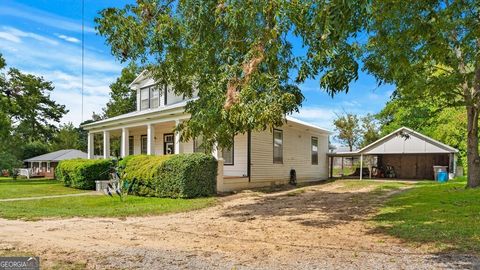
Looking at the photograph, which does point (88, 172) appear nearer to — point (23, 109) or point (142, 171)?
point (142, 171)

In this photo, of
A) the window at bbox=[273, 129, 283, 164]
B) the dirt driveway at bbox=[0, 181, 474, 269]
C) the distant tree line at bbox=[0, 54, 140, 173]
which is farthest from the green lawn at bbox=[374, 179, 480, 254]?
the distant tree line at bbox=[0, 54, 140, 173]

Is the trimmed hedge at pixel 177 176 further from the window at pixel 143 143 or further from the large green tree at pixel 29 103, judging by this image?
the large green tree at pixel 29 103

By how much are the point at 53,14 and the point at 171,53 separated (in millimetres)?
5323

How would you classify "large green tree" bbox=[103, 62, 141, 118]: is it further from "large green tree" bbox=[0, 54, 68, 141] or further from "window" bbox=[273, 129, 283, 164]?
"window" bbox=[273, 129, 283, 164]

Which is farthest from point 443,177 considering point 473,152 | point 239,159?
point 239,159

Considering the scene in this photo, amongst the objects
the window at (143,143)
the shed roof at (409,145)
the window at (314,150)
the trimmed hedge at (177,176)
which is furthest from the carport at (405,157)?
the trimmed hedge at (177,176)

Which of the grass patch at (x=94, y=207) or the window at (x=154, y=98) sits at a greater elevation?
the window at (x=154, y=98)

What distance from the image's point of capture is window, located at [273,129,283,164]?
19922mm

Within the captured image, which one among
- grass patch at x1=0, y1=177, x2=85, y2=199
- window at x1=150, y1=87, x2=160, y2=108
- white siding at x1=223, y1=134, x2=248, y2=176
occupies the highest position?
window at x1=150, y1=87, x2=160, y2=108

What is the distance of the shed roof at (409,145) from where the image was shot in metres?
23.4

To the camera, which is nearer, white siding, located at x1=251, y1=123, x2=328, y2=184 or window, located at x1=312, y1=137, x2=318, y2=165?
white siding, located at x1=251, y1=123, x2=328, y2=184

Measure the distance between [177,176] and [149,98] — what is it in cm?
1070

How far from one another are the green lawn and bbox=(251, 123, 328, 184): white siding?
7.22m

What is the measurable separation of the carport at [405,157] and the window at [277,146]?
717 centimetres
